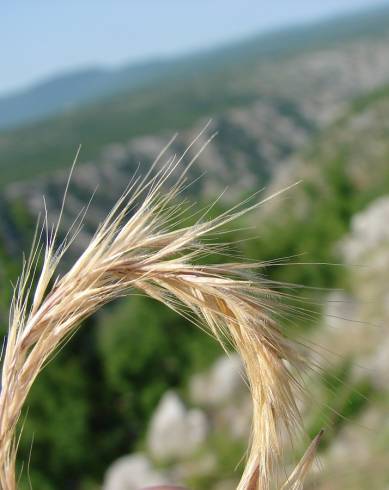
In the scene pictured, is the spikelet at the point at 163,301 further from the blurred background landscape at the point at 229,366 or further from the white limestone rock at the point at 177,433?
the white limestone rock at the point at 177,433

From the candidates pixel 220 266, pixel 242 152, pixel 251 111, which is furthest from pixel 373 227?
pixel 251 111

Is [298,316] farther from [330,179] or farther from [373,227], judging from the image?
[330,179]

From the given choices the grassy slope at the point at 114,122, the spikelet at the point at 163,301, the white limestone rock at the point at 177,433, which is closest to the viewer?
the spikelet at the point at 163,301

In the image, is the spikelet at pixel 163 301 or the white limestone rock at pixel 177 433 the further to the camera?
the white limestone rock at pixel 177 433

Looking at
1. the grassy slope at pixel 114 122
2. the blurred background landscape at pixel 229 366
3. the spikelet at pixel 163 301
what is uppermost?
the spikelet at pixel 163 301

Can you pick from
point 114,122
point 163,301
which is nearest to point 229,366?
point 163,301

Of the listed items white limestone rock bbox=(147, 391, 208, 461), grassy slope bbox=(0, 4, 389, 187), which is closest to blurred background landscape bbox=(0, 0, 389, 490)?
white limestone rock bbox=(147, 391, 208, 461)

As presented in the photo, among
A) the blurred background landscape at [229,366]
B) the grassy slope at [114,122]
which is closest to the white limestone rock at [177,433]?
the blurred background landscape at [229,366]

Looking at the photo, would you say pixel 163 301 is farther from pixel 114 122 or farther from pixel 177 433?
pixel 114 122
